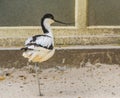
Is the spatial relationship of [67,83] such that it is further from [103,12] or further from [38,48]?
[103,12]

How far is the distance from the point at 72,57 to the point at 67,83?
0.68 metres

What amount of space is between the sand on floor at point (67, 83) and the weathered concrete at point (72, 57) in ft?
0.23

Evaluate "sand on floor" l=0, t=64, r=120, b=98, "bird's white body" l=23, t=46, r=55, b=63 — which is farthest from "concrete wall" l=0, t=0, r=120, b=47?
"bird's white body" l=23, t=46, r=55, b=63

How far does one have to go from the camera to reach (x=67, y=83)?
705 centimetres

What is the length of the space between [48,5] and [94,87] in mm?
1526

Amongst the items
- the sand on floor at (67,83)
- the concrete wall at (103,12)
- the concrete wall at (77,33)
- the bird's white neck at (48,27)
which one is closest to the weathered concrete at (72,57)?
the sand on floor at (67,83)

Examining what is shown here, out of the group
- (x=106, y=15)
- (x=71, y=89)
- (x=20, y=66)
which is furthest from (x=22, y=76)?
(x=106, y=15)

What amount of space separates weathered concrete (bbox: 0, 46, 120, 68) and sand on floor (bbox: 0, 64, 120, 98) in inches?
2.8

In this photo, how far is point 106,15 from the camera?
7.91 meters

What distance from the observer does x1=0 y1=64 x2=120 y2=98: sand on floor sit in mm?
6594

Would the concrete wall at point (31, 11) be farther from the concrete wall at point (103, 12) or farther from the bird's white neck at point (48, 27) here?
the bird's white neck at point (48, 27)

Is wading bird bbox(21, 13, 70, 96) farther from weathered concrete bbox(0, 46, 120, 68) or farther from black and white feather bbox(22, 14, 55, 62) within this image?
weathered concrete bbox(0, 46, 120, 68)

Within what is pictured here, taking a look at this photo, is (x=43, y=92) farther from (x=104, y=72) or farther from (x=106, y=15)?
(x=106, y=15)

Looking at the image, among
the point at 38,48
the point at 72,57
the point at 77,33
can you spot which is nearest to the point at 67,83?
the point at 72,57
